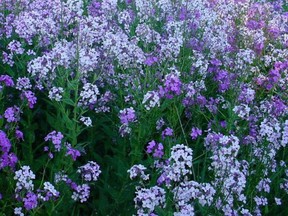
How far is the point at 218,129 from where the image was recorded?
4.09 m

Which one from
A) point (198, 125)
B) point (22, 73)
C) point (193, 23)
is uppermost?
point (193, 23)

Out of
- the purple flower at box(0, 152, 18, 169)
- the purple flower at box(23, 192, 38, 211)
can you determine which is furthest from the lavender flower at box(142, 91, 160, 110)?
the purple flower at box(23, 192, 38, 211)

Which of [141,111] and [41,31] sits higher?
[41,31]

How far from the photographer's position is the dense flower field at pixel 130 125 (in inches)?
118

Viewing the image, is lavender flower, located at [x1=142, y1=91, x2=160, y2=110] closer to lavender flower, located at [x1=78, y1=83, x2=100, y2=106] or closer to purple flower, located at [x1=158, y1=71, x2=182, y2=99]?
purple flower, located at [x1=158, y1=71, x2=182, y2=99]

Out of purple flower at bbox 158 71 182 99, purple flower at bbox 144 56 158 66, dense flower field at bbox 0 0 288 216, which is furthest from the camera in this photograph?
purple flower at bbox 144 56 158 66

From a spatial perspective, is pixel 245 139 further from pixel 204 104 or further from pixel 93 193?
pixel 93 193

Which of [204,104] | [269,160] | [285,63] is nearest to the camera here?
[269,160]

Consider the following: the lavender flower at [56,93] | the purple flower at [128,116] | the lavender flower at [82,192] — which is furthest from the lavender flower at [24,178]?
the purple flower at [128,116]

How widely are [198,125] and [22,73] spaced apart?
1.58 meters

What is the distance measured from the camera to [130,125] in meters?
3.60

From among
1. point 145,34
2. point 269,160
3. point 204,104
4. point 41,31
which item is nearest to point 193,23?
point 145,34

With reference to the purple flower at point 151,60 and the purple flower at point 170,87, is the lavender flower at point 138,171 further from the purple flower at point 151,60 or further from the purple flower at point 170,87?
the purple flower at point 151,60

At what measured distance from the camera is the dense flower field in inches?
118
